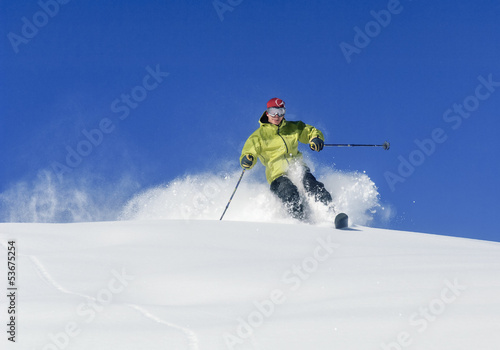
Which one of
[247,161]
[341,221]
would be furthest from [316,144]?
[341,221]

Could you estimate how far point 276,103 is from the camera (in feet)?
26.0

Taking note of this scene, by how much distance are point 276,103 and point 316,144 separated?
98 cm

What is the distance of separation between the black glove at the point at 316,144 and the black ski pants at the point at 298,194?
1.70ft

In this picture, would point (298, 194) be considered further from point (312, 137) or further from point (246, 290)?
point (246, 290)

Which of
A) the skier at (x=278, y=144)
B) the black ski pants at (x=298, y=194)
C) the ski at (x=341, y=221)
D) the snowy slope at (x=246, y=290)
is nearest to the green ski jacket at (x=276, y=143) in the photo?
the skier at (x=278, y=144)

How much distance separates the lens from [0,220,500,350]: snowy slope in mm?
2082

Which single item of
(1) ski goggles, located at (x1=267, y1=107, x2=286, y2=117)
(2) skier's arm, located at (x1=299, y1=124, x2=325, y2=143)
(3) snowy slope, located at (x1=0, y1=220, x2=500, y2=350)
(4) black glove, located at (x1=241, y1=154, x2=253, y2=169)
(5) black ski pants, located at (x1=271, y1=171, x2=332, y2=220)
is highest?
(1) ski goggles, located at (x1=267, y1=107, x2=286, y2=117)

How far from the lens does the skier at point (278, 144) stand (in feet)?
24.6

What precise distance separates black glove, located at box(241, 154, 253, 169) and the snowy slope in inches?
102

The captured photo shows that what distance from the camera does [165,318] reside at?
7.83 feet

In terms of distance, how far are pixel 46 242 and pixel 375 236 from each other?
322 cm

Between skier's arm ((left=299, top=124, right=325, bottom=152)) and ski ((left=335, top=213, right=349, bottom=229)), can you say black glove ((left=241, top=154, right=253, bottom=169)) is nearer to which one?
skier's arm ((left=299, top=124, right=325, bottom=152))

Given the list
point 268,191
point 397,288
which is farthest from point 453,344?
point 268,191

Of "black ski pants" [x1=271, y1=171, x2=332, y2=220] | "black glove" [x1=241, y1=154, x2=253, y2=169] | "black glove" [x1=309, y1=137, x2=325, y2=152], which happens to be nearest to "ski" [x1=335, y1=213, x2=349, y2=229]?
"black ski pants" [x1=271, y1=171, x2=332, y2=220]
